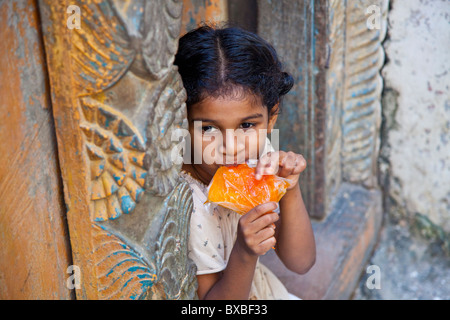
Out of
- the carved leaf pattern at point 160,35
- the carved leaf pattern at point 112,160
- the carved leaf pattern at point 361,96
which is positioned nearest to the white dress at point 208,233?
the carved leaf pattern at point 112,160

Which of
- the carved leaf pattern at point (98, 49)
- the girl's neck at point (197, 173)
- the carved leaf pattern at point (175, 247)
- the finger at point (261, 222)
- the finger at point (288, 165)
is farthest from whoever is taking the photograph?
the girl's neck at point (197, 173)

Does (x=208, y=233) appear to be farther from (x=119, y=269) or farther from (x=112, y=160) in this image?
(x=112, y=160)

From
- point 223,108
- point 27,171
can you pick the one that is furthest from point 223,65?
point 27,171

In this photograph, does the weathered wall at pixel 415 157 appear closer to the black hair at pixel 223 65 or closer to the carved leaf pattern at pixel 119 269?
the black hair at pixel 223 65

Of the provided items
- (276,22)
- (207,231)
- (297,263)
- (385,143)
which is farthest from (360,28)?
(207,231)

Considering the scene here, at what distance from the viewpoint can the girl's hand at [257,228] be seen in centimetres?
131

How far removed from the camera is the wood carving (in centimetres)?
94

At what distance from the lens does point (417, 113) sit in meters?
2.52

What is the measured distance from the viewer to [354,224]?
8.07 ft

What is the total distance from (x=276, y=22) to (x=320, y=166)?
72 cm

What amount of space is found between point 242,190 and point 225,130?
7.2 inches

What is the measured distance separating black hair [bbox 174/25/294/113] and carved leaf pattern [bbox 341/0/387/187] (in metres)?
0.97

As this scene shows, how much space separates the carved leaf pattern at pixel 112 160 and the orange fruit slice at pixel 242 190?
1.10ft
